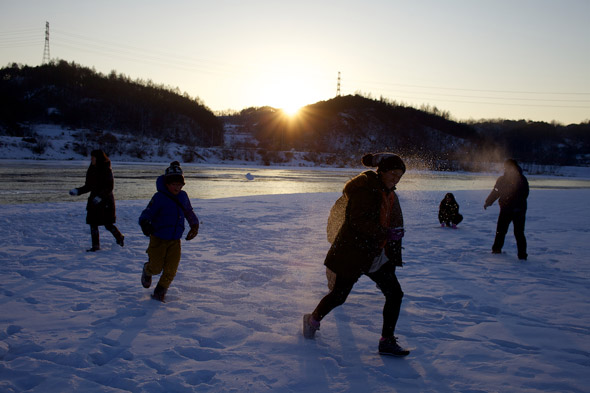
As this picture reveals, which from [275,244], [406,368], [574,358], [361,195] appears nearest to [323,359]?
[406,368]

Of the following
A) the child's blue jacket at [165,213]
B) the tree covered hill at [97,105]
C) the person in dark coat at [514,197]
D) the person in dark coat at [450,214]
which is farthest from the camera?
the tree covered hill at [97,105]

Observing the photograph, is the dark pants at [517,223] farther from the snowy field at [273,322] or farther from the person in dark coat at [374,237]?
the person in dark coat at [374,237]

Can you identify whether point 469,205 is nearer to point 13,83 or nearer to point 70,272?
point 70,272

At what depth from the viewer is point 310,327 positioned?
3.59 meters

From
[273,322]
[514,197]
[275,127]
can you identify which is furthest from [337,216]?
[275,127]

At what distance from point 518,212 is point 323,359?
16.9 ft

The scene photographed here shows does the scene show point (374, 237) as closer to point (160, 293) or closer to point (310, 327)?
point (310, 327)

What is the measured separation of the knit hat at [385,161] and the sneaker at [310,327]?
1.50 m

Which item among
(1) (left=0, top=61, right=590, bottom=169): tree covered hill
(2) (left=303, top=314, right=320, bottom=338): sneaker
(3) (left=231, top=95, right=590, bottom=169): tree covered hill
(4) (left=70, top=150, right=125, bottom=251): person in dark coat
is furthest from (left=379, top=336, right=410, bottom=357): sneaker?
(3) (left=231, top=95, right=590, bottom=169): tree covered hill

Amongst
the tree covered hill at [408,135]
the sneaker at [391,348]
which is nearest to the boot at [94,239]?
the sneaker at [391,348]

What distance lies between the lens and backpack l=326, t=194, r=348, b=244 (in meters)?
3.37

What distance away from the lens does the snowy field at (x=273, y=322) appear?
116 inches

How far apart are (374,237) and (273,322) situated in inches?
64.0

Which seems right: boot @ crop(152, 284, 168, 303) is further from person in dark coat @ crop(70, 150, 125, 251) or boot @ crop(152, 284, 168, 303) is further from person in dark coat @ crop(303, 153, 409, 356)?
person in dark coat @ crop(70, 150, 125, 251)
